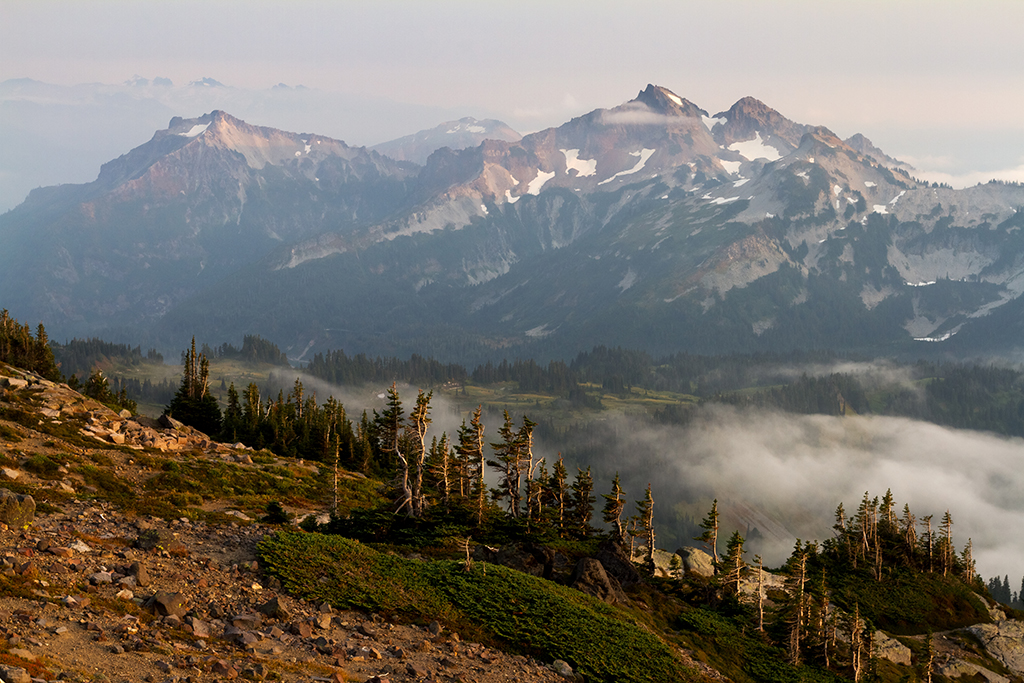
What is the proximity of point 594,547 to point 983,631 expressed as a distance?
230 ft

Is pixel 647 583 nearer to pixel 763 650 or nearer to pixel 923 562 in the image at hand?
pixel 763 650

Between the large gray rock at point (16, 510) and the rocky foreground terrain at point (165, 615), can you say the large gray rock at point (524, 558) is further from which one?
the large gray rock at point (16, 510)

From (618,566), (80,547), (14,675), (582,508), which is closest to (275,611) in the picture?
(80,547)

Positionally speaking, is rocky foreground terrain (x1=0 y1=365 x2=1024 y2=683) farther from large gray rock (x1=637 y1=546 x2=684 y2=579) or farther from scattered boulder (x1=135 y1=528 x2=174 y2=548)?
large gray rock (x1=637 y1=546 x2=684 y2=579)

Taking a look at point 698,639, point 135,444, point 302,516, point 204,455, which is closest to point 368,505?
point 302,516

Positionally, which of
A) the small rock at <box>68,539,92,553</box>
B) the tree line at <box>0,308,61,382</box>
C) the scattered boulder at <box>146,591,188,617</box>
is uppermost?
the tree line at <box>0,308,61,382</box>

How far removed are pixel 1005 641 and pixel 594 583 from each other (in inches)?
3194

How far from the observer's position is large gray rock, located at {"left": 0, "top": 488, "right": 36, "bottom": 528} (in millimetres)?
37781

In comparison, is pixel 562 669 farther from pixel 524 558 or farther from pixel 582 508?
pixel 582 508

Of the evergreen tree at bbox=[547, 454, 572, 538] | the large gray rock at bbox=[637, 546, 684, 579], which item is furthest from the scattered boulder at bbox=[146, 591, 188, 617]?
the large gray rock at bbox=[637, 546, 684, 579]

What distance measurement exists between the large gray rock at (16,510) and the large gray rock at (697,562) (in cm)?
8454

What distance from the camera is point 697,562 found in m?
108

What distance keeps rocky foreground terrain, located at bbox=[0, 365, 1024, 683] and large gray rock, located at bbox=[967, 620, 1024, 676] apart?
71.1 m

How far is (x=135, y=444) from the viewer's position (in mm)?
73312
